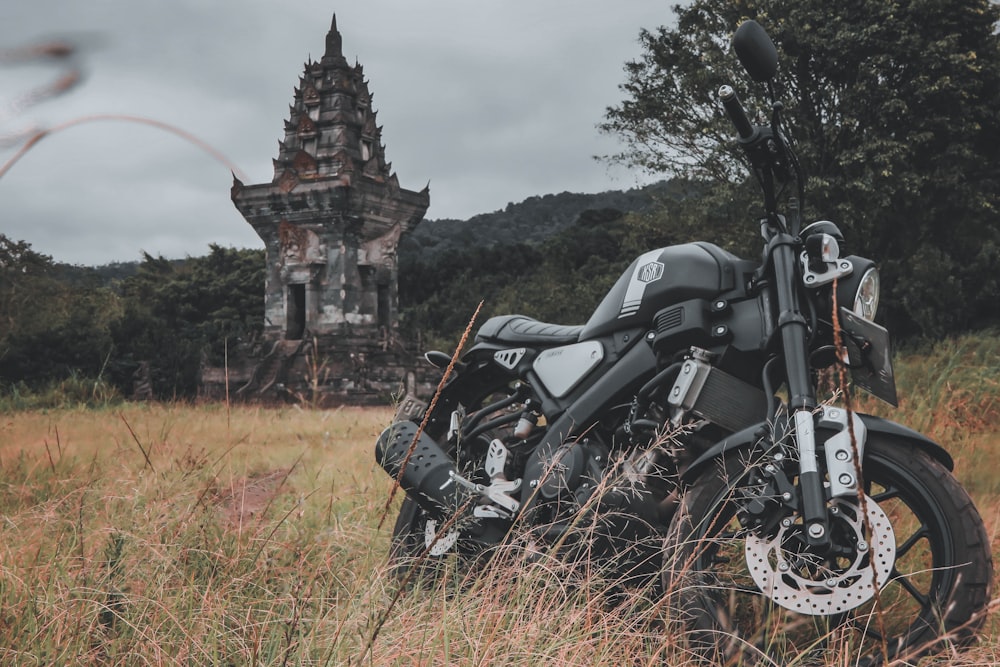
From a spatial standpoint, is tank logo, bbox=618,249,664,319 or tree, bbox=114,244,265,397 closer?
tank logo, bbox=618,249,664,319

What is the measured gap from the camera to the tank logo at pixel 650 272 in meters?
3.09

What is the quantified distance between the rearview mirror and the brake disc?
1235 millimetres

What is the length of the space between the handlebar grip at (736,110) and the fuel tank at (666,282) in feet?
1.33

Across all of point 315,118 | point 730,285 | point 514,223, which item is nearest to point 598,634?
point 730,285

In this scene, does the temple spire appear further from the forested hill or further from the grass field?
the forested hill

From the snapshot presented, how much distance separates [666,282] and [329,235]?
738 inches

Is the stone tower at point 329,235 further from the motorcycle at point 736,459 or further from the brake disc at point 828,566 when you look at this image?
the brake disc at point 828,566

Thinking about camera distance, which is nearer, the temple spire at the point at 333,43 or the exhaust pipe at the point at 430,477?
the exhaust pipe at the point at 430,477

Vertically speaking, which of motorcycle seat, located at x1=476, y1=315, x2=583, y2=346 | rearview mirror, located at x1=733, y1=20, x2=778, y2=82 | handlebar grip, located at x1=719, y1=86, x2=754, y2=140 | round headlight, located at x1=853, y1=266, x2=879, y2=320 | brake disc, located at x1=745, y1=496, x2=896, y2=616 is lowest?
brake disc, located at x1=745, y1=496, x2=896, y2=616

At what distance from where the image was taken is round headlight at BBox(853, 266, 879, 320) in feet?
8.54

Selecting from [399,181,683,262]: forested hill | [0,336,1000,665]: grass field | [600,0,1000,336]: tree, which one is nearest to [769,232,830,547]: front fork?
[0,336,1000,665]: grass field

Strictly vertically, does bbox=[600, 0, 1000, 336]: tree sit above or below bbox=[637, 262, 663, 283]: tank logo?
above

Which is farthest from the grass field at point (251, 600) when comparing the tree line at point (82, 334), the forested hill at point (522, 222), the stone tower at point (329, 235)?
the forested hill at point (522, 222)

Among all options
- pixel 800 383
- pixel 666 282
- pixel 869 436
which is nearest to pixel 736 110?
pixel 666 282
